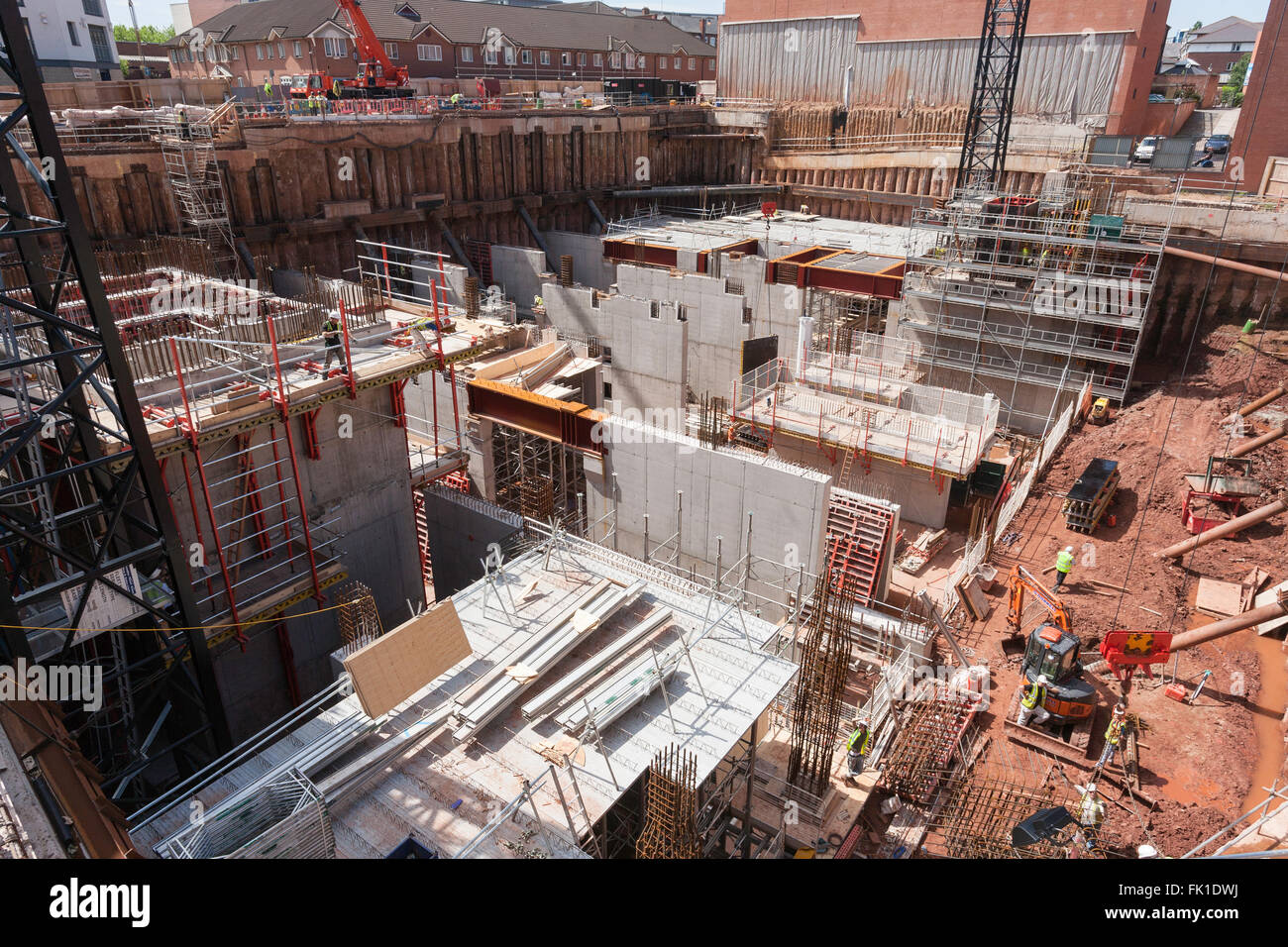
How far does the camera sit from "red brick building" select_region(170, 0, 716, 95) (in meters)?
50.4

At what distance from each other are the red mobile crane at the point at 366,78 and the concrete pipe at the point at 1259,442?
119 ft

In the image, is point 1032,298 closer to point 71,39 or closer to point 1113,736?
Result: point 1113,736

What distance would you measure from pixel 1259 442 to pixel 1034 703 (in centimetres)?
1078

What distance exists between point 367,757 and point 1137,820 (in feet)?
36.1

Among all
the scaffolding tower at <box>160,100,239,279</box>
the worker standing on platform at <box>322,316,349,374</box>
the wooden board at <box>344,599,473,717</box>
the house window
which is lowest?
the wooden board at <box>344,599,473,717</box>

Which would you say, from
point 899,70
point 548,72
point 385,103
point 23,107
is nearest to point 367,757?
point 23,107

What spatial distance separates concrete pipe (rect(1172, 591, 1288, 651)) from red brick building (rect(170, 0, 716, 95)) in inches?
1686

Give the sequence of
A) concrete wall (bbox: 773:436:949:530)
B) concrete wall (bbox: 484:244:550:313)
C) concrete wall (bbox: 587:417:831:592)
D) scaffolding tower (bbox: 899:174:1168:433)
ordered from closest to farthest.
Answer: concrete wall (bbox: 587:417:831:592) → concrete wall (bbox: 773:436:949:530) → scaffolding tower (bbox: 899:174:1168:433) → concrete wall (bbox: 484:244:550:313)

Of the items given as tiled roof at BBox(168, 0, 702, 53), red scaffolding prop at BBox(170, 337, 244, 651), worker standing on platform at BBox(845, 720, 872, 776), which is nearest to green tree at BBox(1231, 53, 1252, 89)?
tiled roof at BBox(168, 0, 702, 53)

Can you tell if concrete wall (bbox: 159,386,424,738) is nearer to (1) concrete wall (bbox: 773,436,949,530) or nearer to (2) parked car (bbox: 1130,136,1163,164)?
(1) concrete wall (bbox: 773,436,949,530)

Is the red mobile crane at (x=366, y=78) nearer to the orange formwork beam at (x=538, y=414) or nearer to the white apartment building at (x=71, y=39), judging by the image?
the white apartment building at (x=71, y=39)

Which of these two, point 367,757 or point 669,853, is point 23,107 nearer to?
point 367,757

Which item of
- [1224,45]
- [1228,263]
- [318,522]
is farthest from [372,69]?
[1224,45]

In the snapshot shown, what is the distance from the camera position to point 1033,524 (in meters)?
19.2
